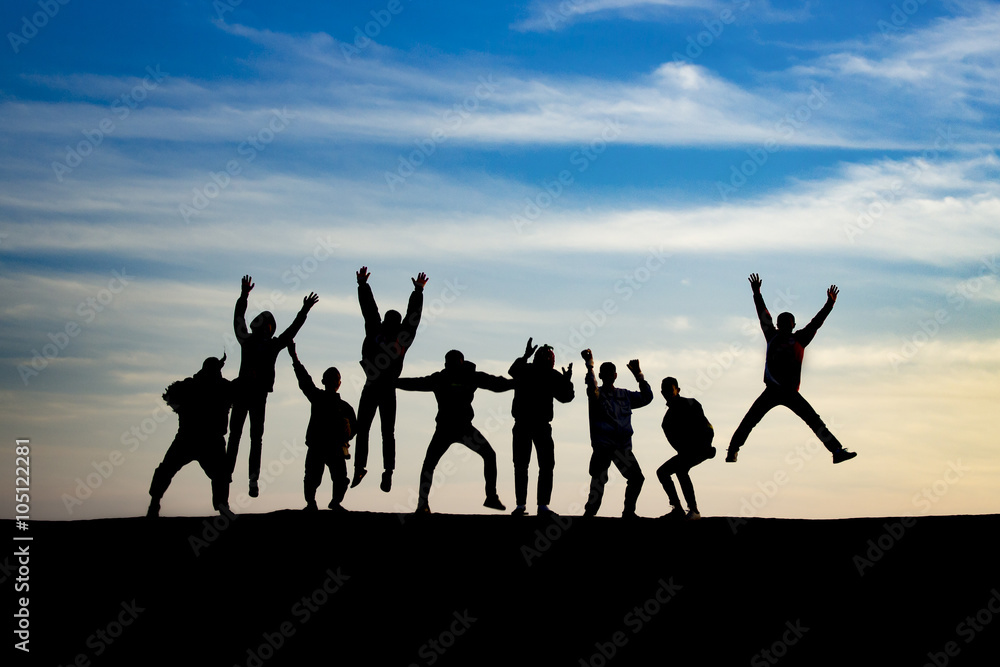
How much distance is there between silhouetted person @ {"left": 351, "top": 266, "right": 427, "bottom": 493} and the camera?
12.3 metres

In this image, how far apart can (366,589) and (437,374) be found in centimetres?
330

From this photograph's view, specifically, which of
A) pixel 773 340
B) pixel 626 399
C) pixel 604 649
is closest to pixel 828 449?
pixel 773 340

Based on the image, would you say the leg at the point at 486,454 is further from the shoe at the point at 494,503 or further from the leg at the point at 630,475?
the leg at the point at 630,475

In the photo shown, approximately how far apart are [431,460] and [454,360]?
1.33 meters

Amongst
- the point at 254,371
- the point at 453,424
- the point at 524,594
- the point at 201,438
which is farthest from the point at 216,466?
the point at 524,594

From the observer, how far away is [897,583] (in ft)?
31.8

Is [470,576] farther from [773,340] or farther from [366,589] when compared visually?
[773,340]

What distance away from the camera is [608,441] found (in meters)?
12.7

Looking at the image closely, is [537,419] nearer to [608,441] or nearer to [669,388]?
[608,441]

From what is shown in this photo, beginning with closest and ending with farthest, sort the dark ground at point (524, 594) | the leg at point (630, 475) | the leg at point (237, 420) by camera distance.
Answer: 1. the dark ground at point (524, 594)
2. the leg at point (237, 420)
3. the leg at point (630, 475)

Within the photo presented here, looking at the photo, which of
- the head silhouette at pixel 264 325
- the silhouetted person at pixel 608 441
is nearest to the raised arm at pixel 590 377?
the silhouetted person at pixel 608 441

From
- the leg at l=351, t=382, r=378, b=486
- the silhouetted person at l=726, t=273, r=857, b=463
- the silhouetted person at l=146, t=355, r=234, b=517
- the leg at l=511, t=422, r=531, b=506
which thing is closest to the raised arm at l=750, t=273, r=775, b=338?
the silhouetted person at l=726, t=273, r=857, b=463

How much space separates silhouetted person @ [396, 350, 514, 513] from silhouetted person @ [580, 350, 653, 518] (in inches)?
54.4

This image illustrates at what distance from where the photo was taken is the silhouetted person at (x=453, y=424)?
12305 mm
